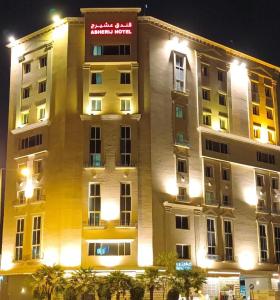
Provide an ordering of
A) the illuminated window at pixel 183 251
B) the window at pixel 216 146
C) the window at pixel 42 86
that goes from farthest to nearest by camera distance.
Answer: the window at pixel 216 146, the window at pixel 42 86, the illuminated window at pixel 183 251

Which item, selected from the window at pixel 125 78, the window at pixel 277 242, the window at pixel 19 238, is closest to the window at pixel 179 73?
the window at pixel 125 78

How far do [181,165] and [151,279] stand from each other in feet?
44.9

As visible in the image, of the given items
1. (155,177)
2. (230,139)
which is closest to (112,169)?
(155,177)

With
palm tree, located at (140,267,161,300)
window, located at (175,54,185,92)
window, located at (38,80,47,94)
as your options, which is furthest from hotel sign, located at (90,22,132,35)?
palm tree, located at (140,267,161,300)

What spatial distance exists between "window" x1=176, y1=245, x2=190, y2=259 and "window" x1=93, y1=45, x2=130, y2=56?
1914 centimetres

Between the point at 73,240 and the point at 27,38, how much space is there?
22.5 m

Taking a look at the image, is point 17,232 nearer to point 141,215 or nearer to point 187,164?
point 141,215

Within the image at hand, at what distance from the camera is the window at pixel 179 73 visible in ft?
189

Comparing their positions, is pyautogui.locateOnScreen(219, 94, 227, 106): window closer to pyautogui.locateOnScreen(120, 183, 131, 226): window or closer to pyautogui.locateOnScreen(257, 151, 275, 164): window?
pyautogui.locateOnScreen(257, 151, 275, 164): window

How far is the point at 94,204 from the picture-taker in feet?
169

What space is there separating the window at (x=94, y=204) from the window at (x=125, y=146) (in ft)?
11.1

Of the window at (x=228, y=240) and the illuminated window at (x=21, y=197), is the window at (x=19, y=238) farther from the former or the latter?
the window at (x=228, y=240)

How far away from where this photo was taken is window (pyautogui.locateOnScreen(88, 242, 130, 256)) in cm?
5022

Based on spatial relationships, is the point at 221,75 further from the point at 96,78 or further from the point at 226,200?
the point at 96,78
